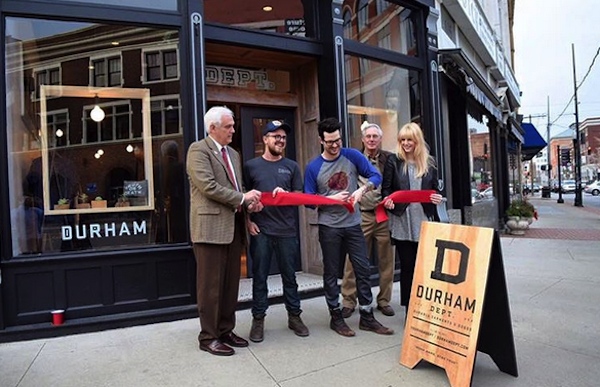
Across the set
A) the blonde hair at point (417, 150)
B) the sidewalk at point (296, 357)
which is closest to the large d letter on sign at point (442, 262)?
the sidewalk at point (296, 357)

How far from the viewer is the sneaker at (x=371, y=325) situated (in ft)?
13.0

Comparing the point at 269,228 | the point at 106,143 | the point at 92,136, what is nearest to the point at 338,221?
the point at 269,228

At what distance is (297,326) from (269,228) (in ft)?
3.13

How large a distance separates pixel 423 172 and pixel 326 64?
2.42 metres

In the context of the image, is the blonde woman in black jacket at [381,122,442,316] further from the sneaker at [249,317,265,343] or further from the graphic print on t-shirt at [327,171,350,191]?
the sneaker at [249,317,265,343]

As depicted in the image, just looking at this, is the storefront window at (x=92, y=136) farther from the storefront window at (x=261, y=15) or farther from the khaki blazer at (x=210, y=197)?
the khaki blazer at (x=210, y=197)

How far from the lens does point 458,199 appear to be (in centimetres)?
959

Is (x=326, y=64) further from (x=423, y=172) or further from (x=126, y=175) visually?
(x=126, y=175)

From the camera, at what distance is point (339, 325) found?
4016mm

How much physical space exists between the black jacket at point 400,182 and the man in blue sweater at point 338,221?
0.57 ft

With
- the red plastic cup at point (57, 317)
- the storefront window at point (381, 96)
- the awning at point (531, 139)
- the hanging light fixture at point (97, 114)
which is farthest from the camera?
the awning at point (531, 139)

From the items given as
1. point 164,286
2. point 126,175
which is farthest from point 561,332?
point 126,175

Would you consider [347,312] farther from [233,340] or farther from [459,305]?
[459,305]

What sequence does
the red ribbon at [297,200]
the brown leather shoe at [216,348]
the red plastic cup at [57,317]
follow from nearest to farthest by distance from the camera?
the brown leather shoe at [216,348], the red ribbon at [297,200], the red plastic cup at [57,317]
